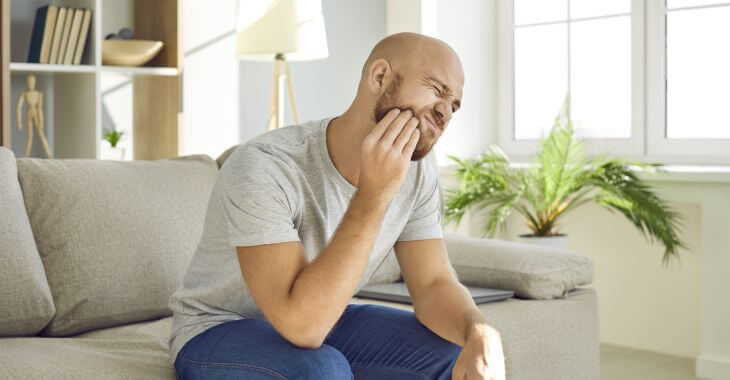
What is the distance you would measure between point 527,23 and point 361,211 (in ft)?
10.5

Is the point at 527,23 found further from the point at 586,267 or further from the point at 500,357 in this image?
the point at 500,357

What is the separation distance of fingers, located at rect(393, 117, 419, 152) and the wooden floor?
2181mm

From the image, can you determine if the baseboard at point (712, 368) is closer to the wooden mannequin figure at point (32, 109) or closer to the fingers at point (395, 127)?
the fingers at point (395, 127)

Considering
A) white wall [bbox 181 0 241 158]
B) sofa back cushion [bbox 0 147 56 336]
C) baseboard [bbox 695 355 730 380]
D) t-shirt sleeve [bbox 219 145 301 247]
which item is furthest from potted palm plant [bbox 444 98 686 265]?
t-shirt sleeve [bbox 219 145 301 247]

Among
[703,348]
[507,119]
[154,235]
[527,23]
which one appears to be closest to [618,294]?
[703,348]

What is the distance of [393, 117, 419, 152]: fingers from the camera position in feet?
5.49

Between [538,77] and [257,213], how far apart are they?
3.21 m

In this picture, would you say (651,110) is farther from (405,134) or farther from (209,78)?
(405,134)

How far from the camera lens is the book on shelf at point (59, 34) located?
347 cm

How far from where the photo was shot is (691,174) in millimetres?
3732

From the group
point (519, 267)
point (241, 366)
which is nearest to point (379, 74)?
point (241, 366)

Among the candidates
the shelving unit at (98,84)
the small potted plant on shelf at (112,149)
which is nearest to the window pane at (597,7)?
the shelving unit at (98,84)

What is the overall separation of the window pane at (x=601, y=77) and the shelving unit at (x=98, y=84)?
179cm

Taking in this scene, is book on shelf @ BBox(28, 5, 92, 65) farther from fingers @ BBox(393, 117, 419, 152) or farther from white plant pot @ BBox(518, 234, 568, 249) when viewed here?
fingers @ BBox(393, 117, 419, 152)
